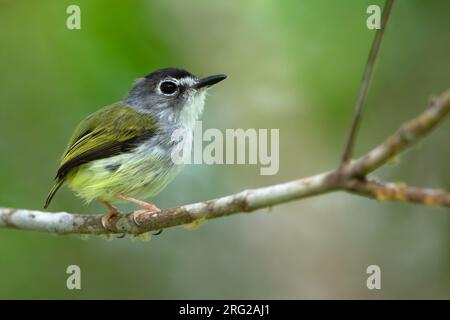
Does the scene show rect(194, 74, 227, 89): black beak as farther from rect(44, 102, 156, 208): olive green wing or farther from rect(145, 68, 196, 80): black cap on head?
rect(44, 102, 156, 208): olive green wing

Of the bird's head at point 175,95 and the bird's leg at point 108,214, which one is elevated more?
the bird's head at point 175,95

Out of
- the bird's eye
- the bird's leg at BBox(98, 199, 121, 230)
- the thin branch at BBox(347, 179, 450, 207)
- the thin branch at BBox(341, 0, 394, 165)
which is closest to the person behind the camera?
the thin branch at BBox(347, 179, 450, 207)

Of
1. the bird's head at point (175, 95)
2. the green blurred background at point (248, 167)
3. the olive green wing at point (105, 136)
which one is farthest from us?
the green blurred background at point (248, 167)

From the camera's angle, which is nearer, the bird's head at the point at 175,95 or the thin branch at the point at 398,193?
the thin branch at the point at 398,193

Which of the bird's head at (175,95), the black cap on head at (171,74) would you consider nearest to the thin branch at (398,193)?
the bird's head at (175,95)

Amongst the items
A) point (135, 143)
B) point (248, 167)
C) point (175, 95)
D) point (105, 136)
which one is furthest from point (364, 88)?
point (248, 167)

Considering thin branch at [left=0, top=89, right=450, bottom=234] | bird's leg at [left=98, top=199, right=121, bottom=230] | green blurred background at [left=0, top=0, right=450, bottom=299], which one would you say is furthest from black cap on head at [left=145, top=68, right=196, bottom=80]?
thin branch at [left=0, top=89, right=450, bottom=234]

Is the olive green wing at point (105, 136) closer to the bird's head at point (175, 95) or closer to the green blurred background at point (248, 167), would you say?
the bird's head at point (175, 95)
